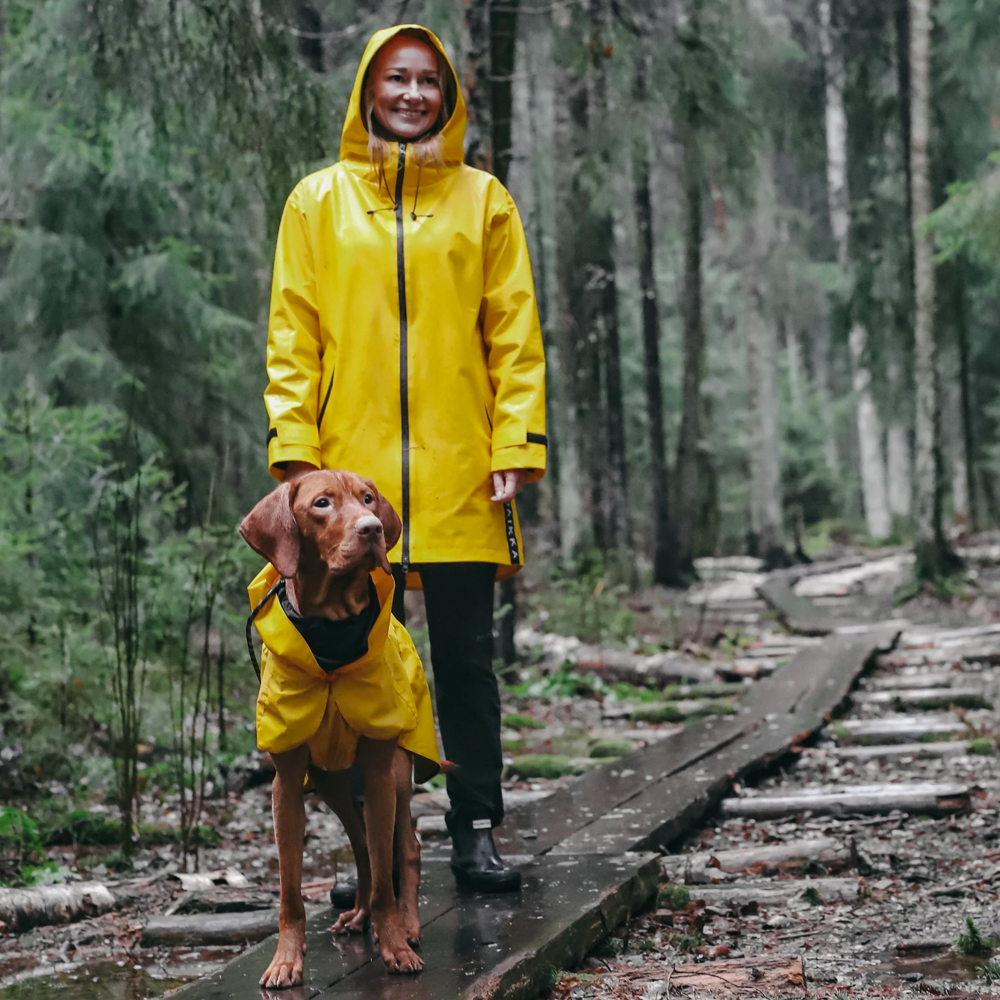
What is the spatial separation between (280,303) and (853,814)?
11.1 ft

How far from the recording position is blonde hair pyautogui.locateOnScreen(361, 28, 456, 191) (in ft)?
12.9

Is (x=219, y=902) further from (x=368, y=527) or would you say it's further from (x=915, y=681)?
(x=915, y=681)

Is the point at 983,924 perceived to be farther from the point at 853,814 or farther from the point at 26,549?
the point at 26,549

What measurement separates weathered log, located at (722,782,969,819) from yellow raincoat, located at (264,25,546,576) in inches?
90.5

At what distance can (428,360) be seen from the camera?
3830mm

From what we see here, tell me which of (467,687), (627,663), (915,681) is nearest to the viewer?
(467,687)

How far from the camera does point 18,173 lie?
36.0 feet

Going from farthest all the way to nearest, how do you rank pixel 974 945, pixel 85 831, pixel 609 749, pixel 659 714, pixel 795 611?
1. pixel 795 611
2. pixel 659 714
3. pixel 609 749
4. pixel 85 831
5. pixel 974 945

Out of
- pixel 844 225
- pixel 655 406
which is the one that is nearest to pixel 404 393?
pixel 655 406

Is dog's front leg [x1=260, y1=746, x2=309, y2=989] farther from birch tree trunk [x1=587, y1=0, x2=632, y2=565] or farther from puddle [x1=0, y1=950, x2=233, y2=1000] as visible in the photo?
birch tree trunk [x1=587, y1=0, x2=632, y2=565]

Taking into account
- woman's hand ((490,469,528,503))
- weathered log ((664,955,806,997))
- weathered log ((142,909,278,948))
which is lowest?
weathered log ((142,909,278,948))

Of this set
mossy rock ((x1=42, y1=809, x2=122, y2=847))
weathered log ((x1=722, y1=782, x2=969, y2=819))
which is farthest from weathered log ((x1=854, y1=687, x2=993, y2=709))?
mossy rock ((x1=42, y1=809, x2=122, y2=847))

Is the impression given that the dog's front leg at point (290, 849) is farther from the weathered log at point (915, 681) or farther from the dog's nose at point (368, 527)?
the weathered log at point (915, 681)

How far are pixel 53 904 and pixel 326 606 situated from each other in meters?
1.93
